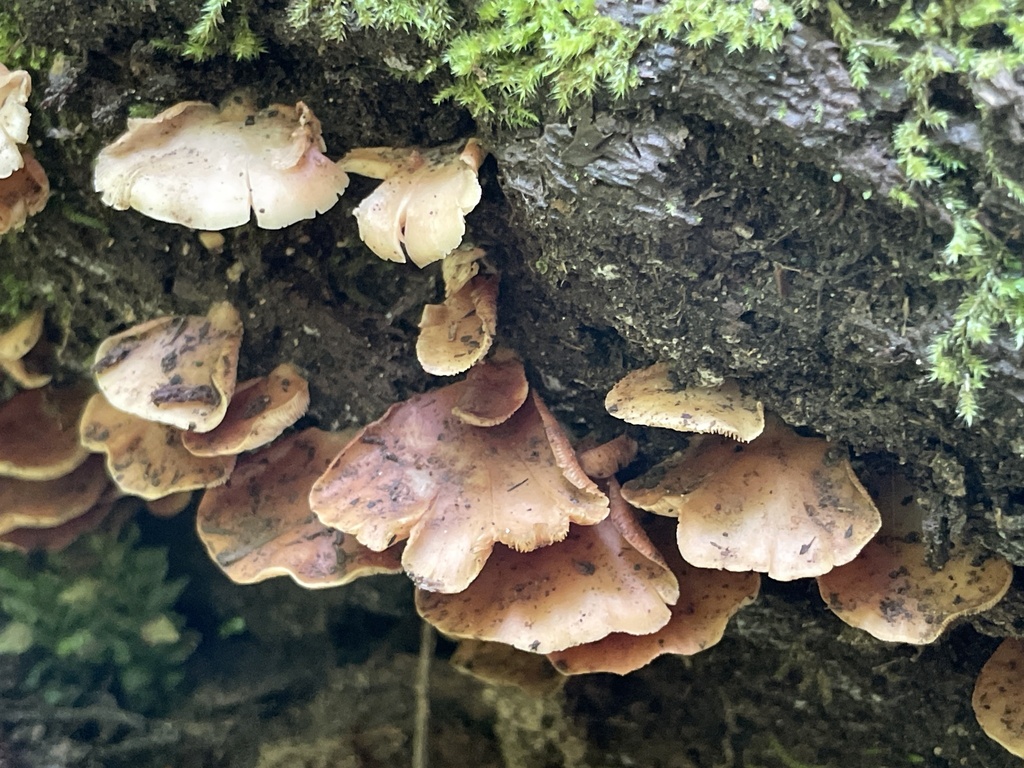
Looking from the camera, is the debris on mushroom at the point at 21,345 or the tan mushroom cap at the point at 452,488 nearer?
the tan mushroom cap at the point at 452,488

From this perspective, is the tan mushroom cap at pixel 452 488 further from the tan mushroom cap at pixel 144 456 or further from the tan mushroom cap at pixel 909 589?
the tan mushroom cap at pixel 909 589

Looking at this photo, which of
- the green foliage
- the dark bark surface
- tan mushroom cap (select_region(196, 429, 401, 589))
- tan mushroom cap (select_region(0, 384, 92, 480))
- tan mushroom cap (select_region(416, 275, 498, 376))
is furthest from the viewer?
the green foliage

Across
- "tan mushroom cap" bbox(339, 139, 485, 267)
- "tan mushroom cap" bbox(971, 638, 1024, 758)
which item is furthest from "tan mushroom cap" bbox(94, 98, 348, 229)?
"tan mushroom cap" bbox(971, 638, 1024, 758)

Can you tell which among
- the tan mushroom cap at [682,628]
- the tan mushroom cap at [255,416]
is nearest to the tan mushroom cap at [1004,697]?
the tan mushroom cap at [682,628]

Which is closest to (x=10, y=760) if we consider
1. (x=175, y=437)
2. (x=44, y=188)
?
(x=175, y=437)

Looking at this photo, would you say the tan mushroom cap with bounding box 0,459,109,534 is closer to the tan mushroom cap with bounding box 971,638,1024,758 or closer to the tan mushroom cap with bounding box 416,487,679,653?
the tan mushroom cap with bounding box 416,487,679,653

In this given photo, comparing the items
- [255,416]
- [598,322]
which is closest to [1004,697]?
[598,322]
